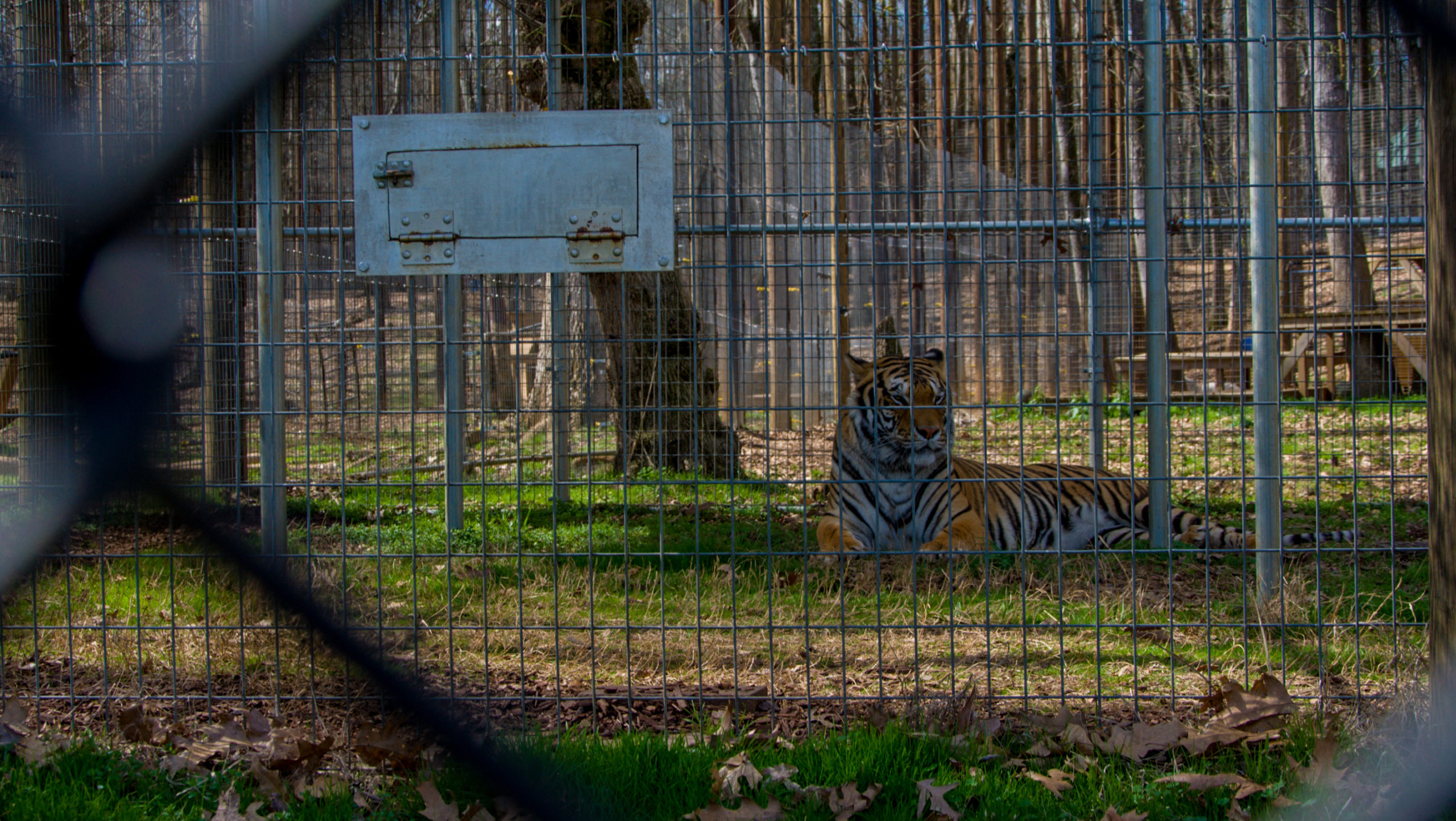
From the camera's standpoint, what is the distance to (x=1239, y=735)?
7.48ft

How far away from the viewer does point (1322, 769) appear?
2066 mm

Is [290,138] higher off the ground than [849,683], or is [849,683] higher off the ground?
[290,138]

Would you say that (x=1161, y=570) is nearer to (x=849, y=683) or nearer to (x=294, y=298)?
(x=849, y=683)

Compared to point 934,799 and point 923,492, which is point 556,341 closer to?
point 934,799

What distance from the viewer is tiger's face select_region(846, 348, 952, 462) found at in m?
4.45

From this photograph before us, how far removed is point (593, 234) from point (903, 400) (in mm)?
2773

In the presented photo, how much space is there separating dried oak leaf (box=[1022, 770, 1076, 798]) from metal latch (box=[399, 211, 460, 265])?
1753mm

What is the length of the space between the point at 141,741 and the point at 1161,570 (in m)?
3.81

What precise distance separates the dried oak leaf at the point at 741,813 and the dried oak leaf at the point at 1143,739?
0.84m

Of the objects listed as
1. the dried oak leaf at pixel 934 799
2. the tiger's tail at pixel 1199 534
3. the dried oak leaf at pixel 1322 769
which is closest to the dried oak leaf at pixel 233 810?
the dried oak leaf at pixel 934 799

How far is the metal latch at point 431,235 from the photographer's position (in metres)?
2.32

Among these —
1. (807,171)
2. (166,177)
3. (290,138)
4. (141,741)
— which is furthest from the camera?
(807,171)

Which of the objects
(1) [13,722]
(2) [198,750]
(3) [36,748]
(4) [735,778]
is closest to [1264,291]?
(4) [735,778]

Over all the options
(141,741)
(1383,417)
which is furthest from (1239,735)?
(1383,417)
